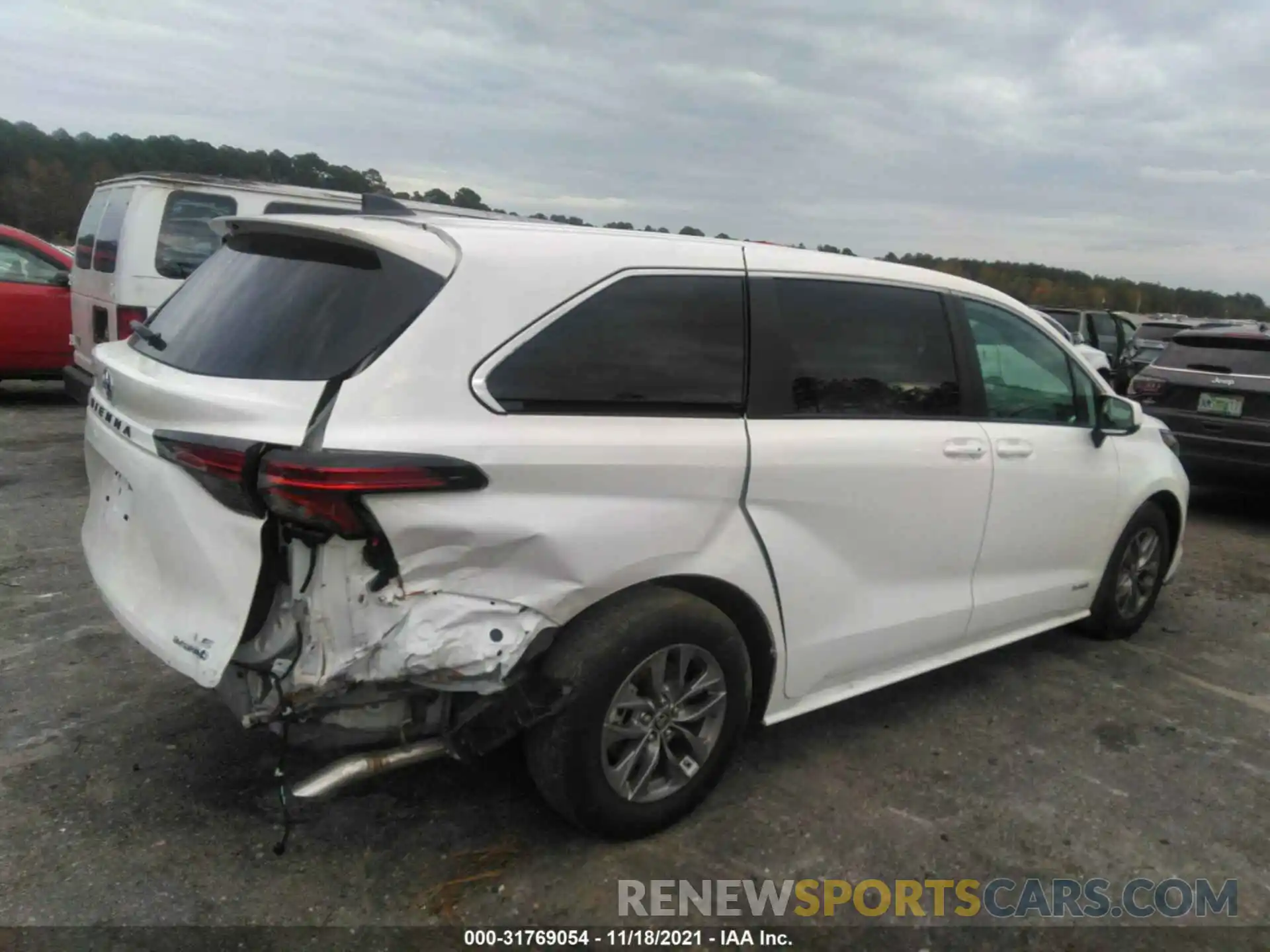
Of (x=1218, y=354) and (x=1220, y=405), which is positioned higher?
(x=1218, y=354)

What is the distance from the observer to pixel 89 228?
323 inches

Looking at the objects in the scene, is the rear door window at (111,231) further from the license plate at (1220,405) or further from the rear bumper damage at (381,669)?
the license plate at (1220,405)

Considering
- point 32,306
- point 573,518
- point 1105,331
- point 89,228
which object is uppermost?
point 1105,331

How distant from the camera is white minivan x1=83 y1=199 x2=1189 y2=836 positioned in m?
2.42

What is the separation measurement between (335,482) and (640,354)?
0.99 m

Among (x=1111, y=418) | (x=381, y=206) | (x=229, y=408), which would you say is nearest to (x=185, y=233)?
(x=381, y=206)

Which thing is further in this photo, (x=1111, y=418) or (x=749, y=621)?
(x=1111, y=418)

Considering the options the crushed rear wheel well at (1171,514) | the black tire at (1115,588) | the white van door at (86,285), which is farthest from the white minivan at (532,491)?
the white van door at (86,285)

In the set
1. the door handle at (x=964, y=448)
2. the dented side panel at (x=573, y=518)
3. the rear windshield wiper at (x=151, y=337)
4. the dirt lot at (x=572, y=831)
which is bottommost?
the dirt lot at (x=572, y=831)

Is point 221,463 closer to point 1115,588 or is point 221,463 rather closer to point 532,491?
point 532,491

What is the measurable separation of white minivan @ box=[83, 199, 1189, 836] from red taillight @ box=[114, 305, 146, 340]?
4007mm

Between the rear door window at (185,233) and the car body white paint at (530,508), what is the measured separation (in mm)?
4263

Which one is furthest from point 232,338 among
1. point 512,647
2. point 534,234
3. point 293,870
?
point 293,870

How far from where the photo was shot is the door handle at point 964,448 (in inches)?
140
